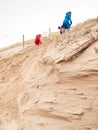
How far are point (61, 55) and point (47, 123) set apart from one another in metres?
2.38

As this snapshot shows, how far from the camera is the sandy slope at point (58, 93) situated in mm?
9539

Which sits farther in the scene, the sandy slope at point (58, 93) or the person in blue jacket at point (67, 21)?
the person in blue jacket at point (67, 21)

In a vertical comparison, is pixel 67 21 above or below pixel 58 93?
above

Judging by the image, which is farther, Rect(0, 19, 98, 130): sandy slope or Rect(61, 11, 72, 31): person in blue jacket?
Rect(61, 11, 72, 31): person in blue jacket

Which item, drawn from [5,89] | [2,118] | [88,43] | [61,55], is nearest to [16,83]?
[5,89]

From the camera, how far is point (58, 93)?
10242 mm

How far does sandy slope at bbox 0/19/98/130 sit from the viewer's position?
9539 millimetres

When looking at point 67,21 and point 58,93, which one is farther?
point 67,21

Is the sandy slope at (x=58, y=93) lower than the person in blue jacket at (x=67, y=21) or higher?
lower

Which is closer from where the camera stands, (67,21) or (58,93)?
(58,93)

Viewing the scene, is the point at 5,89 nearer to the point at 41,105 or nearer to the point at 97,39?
the point at 41,105

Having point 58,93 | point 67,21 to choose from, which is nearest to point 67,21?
point 67,21

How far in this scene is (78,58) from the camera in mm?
10367

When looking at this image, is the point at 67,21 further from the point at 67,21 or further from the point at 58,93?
the point at 58,93
